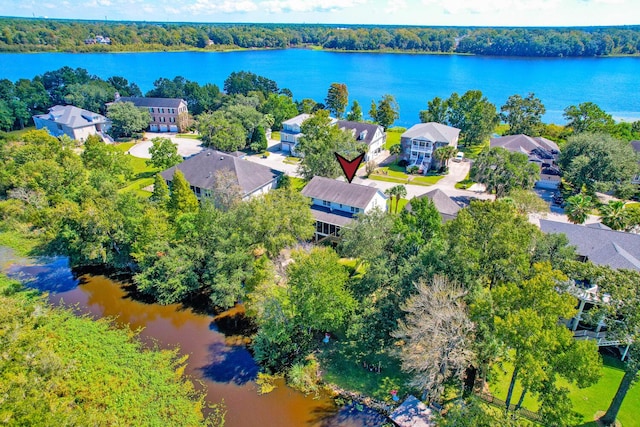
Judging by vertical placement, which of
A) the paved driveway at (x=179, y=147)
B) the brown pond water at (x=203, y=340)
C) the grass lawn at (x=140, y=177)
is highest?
the paved driveway at (x=179, y=147)

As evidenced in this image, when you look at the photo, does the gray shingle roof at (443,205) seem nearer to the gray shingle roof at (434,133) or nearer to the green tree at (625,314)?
the green tree at (625,314)

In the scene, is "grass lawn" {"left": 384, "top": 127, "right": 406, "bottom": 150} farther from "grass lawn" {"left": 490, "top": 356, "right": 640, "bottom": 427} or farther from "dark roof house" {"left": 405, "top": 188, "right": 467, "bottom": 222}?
"grass lawn" {"left": 490, "top": 356, "right": 640, "bottom": 427}

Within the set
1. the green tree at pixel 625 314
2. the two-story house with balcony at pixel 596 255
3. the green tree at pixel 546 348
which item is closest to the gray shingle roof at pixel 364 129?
the two-story house with balcony at pixel 596 255

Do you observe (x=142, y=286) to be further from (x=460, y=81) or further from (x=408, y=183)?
(x=460, y=81)

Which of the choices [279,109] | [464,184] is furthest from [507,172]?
[279,109]

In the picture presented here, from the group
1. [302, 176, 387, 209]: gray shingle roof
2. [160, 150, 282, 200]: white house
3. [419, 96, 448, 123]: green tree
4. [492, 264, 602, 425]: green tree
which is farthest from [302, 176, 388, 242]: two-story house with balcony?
[419, 96, 448, 123]: green tree

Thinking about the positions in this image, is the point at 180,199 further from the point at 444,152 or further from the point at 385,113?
the point at 385,113

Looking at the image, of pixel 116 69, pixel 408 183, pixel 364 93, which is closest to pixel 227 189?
pixel 408 183
